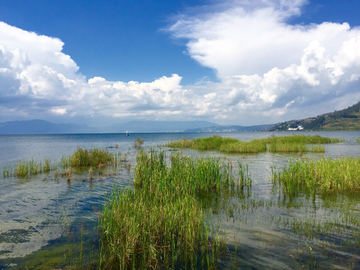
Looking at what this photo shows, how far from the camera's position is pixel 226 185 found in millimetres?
13180

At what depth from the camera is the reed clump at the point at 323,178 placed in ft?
40.8

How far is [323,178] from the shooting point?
13.0 metres

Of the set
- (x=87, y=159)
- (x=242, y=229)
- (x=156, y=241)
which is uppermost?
(x=87, y=159)

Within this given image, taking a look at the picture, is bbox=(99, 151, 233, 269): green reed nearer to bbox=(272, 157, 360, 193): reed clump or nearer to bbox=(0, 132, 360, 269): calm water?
bbox=(0, 132, 360, 269): calm water

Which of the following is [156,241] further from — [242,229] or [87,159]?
[87,159]

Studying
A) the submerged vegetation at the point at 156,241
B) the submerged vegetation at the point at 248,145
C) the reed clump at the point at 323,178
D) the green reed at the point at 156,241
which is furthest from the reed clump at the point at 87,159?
the reed clump at the point at 323,178

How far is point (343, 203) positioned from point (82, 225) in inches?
490

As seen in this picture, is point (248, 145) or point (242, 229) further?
point (248, 145)

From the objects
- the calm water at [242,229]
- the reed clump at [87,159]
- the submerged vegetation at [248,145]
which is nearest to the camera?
the calm water at [242,229]

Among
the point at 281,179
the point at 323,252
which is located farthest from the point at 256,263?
the point at 281,179

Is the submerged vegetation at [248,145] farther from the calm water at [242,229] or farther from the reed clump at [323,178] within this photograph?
the calm water at [242,229]

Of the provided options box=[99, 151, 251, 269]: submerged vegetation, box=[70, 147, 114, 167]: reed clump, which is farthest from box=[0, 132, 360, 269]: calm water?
box=[70, 147, 114, 167]: reed clump

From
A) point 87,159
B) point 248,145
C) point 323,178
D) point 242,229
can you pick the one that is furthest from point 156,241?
point 248,145

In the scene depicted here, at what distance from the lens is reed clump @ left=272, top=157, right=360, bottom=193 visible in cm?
1242
